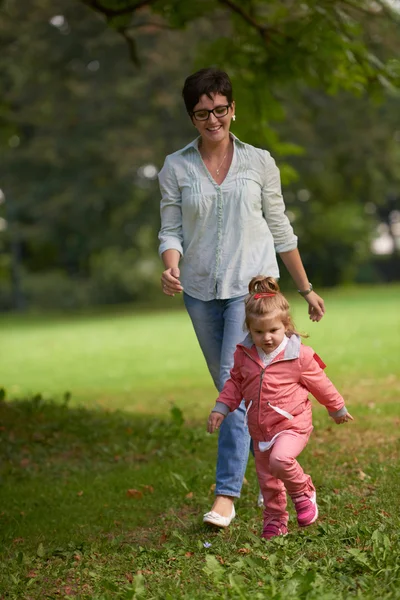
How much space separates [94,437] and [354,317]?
15482 millimetres

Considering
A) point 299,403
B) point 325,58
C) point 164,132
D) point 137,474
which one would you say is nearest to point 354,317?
point 164,132

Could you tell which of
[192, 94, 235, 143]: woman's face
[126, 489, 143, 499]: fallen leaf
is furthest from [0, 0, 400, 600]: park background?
[192, 94, 235, 143]: woman's face

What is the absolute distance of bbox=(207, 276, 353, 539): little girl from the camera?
4.30m

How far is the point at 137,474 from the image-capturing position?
6484mm

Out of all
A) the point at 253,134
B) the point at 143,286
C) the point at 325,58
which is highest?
the point at 325,58

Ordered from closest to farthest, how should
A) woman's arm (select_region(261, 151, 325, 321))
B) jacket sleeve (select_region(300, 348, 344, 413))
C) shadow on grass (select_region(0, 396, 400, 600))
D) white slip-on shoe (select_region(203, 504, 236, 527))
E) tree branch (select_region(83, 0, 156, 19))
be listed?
shadow on grass (select_region(0, 396, 400, 600)) → jacket sleeve (select_region(300, 348, 344, 413)) → white slip-on shoe (select_region(203, 504, 236, 527)) → woman's arm (select_region(261, 151, 325, 321)) → tree branch (select_region(83, 0, 156, 19))

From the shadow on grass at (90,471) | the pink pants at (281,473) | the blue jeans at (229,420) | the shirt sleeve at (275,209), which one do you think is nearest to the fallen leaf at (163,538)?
the shadow on grass at (90,471)

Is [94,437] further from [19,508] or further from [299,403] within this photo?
[299,403]

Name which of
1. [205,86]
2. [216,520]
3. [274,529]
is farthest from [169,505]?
[205,86]

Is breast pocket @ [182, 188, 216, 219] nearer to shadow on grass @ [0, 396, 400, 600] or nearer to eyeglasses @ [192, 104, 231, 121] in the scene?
eyeglasses @ [192, 104, 231, 121]

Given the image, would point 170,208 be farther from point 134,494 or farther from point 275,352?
point 134,494

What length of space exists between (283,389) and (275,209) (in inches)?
45.3

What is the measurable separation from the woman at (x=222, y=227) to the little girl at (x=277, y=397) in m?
0.45

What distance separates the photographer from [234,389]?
4488 mm
